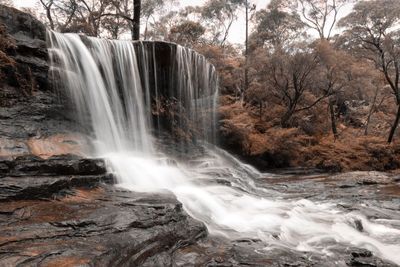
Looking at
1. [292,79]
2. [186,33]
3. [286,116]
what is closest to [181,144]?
[286,116]

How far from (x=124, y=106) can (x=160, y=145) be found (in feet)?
6.67

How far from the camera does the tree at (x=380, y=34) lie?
60.1ft

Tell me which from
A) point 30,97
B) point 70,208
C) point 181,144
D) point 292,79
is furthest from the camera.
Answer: point 292,79

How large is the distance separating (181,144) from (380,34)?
527 inches

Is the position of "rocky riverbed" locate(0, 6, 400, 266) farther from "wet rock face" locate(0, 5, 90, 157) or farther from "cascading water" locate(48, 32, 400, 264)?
"cascading water" locate(48, 32, 400, 264)

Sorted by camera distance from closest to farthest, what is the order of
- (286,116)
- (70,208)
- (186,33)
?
(70,208)
(286,116)
(186,33)

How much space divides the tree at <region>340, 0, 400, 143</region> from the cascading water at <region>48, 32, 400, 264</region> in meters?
9.88

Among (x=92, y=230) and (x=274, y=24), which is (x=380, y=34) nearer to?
(x=274, y=24)

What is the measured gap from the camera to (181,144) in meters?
13.8

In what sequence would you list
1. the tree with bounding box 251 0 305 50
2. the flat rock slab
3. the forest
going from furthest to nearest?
the tree with bounding box 251 0 305 50
the forest
the flat rock slab

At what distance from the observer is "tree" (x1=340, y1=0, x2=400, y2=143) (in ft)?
60.1

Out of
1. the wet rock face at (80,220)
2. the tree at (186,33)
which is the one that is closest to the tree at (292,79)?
the tree at (186,33)

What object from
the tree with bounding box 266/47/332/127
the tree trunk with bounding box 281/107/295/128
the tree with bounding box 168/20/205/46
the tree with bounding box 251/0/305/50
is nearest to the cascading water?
the tree with bounding box 266/47/332/127

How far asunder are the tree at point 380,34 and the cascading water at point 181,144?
9875mm
